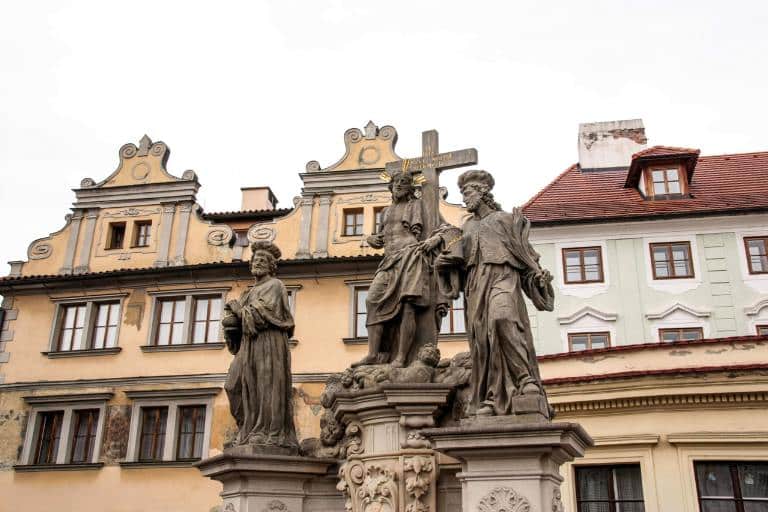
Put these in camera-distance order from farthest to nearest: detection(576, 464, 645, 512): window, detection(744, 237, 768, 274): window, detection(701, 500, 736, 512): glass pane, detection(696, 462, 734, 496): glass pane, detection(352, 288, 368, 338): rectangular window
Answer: detection(352, 288, 368, 338): rectangular window, detection(744, 237, 768, 274): window, detection(576, 464, 645, 512): window, detection(696, 462, 734, 496): glass pane, detection(701, 500, 736, 512): glass pane

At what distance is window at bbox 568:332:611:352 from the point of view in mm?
22453

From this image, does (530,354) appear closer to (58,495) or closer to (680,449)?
(680,449)

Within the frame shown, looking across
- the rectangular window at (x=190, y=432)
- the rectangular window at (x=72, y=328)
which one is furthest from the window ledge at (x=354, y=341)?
the rectangular window at (x=72, y=328)

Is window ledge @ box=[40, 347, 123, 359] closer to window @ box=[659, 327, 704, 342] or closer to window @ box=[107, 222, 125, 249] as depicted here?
window @ box=[107, 222, 125, 249]

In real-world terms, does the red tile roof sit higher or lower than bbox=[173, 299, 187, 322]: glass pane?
Answer: higher

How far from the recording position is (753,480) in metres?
13.1

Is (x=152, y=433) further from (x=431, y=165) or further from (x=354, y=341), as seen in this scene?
(x=431, y=165)

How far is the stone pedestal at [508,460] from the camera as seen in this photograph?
19.2ft

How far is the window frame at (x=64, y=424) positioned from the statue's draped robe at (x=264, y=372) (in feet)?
57.3

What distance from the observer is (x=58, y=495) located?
23.4 m

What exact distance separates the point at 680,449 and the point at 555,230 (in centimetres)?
1048

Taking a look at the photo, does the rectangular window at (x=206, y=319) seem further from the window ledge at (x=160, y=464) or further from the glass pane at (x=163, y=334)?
the window ledge at (x=160, y=464)

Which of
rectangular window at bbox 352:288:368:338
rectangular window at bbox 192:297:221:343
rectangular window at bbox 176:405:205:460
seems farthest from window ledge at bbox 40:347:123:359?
rectangular window at bbox 352:288:368:338

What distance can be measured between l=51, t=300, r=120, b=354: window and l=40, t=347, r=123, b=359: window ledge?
42mm
